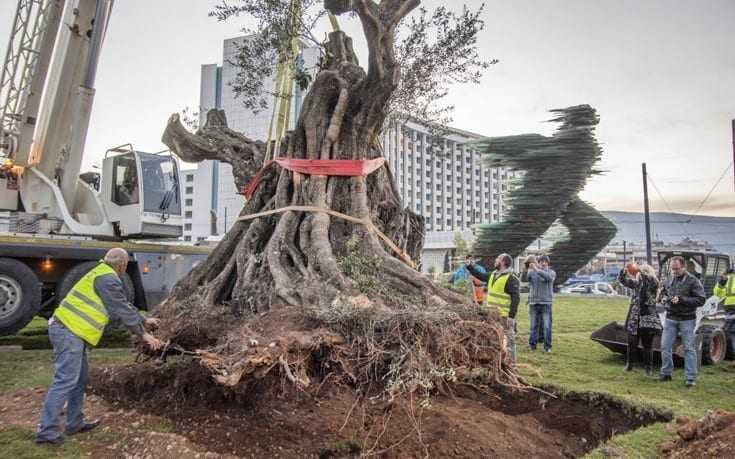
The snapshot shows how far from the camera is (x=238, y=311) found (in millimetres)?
5457

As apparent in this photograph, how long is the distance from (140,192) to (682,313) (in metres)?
9.62

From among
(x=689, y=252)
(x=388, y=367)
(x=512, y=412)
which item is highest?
(x=689, y=252)

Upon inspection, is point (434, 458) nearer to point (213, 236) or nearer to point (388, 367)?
point (388, 367)

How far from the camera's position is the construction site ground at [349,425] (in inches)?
180

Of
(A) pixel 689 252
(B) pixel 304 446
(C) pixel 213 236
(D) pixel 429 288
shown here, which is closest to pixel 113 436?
(B) pixel 304 446

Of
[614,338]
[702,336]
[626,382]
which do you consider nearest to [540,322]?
[614,338]

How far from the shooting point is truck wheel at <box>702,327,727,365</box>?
29.5 ft

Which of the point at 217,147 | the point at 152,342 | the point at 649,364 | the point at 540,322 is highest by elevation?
the point at 217,147

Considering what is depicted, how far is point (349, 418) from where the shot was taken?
548cm

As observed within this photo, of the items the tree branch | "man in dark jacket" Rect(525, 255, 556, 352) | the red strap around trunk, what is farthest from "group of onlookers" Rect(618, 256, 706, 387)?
the tree branch

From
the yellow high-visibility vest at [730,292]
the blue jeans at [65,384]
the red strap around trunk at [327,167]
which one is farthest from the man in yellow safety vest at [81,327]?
the yellow high-visibility vest at [730,292]

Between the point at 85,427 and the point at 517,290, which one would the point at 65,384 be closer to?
the point at 85,427

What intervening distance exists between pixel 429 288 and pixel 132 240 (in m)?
8.21

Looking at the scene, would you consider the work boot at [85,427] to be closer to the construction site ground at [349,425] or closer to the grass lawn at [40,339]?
the construction site ground at [349,425]
